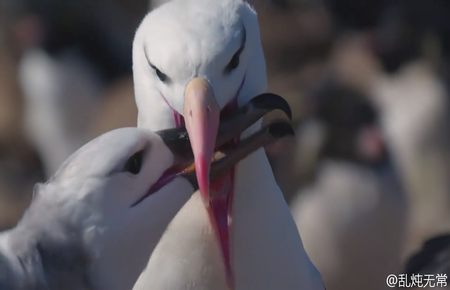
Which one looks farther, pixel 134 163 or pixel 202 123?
pixel 202 123

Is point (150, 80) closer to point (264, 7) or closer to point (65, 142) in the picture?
point (65, 142)

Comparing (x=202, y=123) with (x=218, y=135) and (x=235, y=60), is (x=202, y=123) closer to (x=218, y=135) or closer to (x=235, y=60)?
(x=218, y=135)

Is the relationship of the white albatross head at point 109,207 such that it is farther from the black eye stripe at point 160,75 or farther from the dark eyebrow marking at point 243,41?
the dark eyebrow marking at point 243,41

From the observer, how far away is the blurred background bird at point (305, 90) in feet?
28.9

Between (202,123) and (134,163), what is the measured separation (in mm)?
222

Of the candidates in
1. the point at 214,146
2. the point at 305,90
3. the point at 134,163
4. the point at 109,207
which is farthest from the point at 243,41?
the point at 305,90

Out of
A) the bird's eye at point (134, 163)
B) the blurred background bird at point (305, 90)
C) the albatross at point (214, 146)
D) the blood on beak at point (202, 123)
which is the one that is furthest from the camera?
the blurred background bird at point (305, 90)

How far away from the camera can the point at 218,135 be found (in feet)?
14.1

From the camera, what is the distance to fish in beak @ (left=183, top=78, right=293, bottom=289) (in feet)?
13.8

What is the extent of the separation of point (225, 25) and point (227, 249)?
537 mm

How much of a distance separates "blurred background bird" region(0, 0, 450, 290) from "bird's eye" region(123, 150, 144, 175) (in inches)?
177

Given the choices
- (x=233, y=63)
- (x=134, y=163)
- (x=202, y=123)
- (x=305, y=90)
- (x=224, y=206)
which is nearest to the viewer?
(x=134, y=163)

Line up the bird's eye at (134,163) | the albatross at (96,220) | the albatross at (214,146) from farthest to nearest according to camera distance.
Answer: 1. the albatross at (214,146)
2. the bird's eye at (134,163)
3. the albatross at (96,220)

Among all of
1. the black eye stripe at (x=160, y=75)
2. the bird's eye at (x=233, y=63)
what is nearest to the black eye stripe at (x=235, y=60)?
the bird's eye at (x=233, y=63)
